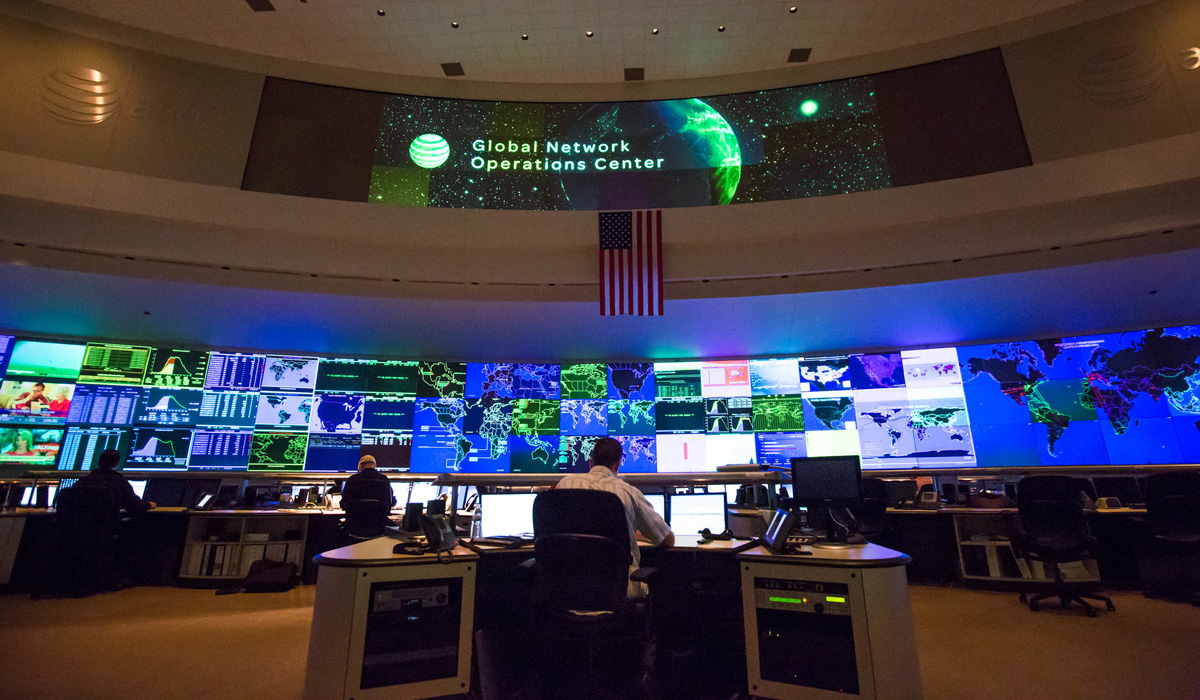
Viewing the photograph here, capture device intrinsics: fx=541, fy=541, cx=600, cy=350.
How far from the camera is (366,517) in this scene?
15.4 feet

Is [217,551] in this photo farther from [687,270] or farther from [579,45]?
[579,45]

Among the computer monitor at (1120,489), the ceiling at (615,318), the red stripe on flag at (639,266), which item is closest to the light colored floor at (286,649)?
the computer monitor at (1120,489)

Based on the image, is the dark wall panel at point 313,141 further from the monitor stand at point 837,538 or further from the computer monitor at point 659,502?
the monitor stand at point 837,538

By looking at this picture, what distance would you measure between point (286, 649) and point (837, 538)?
3.39 meters

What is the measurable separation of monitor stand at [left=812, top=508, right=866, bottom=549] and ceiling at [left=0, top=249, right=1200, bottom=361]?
3.07 m

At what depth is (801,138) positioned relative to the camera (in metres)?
6.06

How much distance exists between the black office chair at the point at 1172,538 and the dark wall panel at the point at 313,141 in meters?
7.69

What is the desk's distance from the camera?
2.21 metres

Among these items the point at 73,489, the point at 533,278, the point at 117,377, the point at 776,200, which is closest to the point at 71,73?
the point at 117,377

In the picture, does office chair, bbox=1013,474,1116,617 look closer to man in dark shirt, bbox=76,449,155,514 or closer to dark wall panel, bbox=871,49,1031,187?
dark wall panel, bbox=871,49,1031,187

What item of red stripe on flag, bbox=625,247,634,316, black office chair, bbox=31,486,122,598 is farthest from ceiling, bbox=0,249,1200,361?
black office chair, bbox=31,486,122,598

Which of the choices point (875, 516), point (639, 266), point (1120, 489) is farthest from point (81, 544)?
point (1120, 489)

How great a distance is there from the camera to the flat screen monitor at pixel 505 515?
3.14 meters

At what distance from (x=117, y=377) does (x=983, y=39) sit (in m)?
10.5
